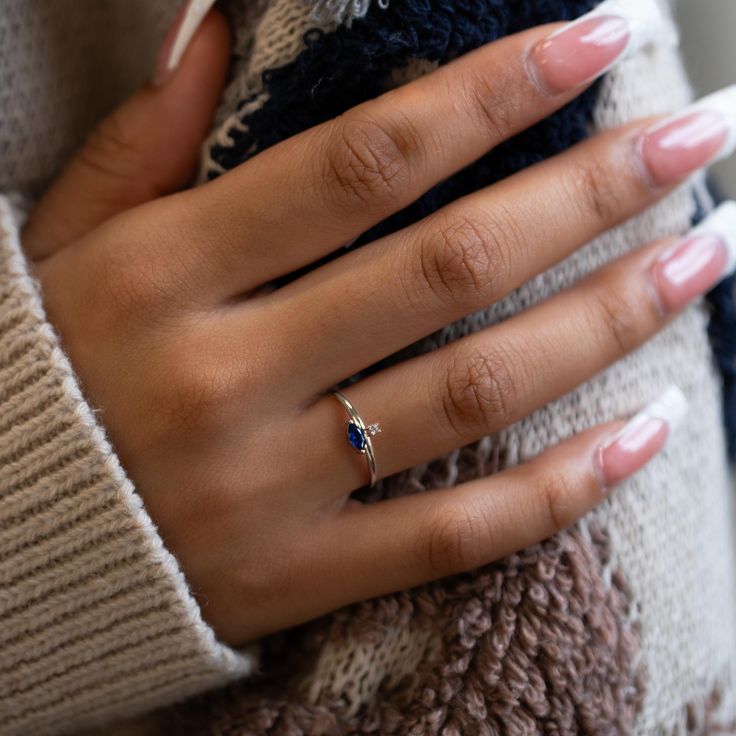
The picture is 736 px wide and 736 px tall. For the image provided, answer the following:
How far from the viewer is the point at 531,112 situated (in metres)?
0.56

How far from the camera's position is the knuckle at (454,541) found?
556mm

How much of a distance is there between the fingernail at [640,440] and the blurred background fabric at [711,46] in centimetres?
36

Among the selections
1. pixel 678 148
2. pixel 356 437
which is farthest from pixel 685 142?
pixel 356 437

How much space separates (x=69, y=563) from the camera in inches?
22.0

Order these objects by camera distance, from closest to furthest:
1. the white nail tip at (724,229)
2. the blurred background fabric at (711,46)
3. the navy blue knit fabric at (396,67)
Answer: the navy blue knit fabric at (396,67) < the white nail tip at (724,229) < the blurred background fabric at (711,46)

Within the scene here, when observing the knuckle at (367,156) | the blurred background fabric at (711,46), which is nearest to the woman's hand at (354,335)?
the knuckle at (367,156)

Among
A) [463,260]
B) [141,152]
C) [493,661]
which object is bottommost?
[493,661]

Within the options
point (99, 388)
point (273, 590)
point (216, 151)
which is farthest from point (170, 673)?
point (216, 151)

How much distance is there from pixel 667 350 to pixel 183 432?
374 mm

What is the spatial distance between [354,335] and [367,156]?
12 centimetres

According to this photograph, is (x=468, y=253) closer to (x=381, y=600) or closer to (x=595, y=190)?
(x=595, y=190)

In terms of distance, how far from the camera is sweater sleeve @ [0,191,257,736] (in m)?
0.53

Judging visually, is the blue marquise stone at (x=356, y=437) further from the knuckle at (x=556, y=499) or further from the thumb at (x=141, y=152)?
the thumb at (x=141, y=152)

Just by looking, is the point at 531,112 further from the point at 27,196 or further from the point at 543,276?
the point at 27,196
